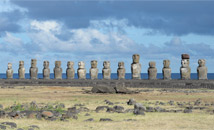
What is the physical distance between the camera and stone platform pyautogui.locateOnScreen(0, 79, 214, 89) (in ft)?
97.4

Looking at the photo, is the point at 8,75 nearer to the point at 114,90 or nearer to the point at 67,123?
the point at 114,90

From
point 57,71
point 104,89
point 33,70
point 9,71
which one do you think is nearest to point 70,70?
point 57,71

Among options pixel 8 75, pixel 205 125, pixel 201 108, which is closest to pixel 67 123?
pixel 205 125

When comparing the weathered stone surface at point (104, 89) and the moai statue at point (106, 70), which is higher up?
the moai statue at point (106, 70)

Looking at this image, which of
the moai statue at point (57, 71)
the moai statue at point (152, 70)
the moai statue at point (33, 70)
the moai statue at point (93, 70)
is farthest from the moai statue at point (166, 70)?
the moai statue at point (33, 70)

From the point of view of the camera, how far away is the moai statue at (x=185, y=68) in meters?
30.9

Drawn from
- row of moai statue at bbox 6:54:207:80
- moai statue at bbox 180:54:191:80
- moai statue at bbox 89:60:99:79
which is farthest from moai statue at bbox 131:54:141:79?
moai statue at bbox 180:54:191:80

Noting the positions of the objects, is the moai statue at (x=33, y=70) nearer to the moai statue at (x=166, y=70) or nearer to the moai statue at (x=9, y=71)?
the moai statue at (x=9, y=71)

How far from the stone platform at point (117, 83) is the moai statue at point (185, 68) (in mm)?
727

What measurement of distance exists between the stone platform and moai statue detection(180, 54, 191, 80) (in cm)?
73

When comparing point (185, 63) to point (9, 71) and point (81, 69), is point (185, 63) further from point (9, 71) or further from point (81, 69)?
point (9, 71)

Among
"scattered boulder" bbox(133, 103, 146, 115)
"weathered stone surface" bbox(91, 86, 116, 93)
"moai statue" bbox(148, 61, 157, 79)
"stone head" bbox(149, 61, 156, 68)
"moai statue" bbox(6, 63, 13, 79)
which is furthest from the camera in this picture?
"moai statue" bbox(6, 63, 13, 79)

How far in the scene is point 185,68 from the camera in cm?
3103

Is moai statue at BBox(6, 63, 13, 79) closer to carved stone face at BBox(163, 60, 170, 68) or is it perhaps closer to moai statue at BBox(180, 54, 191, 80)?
carved stone face at BBox(163, 60, 170, 68)
